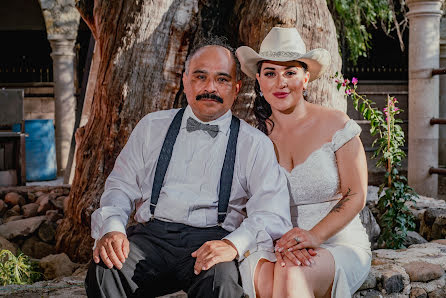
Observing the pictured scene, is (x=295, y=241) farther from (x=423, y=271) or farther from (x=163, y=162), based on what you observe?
(x=423, y=271)

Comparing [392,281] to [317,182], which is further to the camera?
[392,281]

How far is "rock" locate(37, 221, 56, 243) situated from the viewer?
5.01 meters

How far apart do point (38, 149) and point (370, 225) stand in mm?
6584

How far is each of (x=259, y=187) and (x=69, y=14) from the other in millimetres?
8533

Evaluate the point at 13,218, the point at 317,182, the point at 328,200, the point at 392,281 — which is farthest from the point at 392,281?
the point at 13,218

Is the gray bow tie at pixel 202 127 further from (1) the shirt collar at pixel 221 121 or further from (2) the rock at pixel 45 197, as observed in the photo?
(2) the rock at pixel 45 197

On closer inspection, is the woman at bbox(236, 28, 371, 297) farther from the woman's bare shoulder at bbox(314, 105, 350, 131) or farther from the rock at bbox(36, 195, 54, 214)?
the rock at bbox(36, 195, 54, 214)

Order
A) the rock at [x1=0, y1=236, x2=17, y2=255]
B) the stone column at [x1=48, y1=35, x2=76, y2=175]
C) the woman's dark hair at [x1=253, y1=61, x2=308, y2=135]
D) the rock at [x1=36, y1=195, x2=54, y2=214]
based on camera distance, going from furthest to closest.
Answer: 1. the stone column at [x1=48, y1=35, x2=76, y2=175]
2. the rock at [x1=36, y1=195, x2=54, y2=214]
3. the rock at [x1=0, y1=236, x2=17, y2=255]
4. the woman's dark hair at [x1=253, y1=61, x2=308, y2=135]

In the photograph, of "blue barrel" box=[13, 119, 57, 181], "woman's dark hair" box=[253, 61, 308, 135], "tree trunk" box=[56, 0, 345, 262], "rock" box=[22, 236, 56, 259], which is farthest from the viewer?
"blue barrel" box=[13, 119, 57, 181]

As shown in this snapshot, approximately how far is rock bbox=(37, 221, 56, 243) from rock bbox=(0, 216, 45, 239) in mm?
48

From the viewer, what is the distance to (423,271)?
306cm

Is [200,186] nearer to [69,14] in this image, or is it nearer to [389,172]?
Result: [389,172]

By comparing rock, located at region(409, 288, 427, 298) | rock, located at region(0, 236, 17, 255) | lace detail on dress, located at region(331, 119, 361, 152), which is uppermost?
lace detail on dress, located at region(331, 119, 361, 152)

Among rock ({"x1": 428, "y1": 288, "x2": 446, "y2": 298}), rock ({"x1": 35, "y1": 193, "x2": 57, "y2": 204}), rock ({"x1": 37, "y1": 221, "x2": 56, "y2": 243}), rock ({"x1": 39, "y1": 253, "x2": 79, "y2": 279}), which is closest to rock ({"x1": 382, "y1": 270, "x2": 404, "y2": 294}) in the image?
rock ({"x1": 428, "y1": 288, "x2": 446, "y2": 298})
